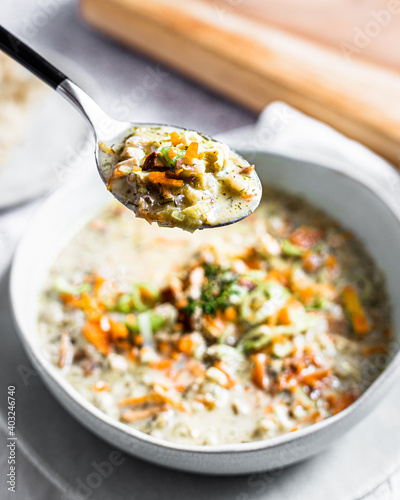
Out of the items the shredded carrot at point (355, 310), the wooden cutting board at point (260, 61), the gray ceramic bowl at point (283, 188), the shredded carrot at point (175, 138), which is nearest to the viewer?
the gray ceramic bowl at point (283, 188)

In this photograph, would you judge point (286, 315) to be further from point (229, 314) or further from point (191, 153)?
point (191, 153)

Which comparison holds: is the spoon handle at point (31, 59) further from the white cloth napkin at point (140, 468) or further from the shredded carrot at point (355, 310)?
the shredded carrot at point (355, 310)

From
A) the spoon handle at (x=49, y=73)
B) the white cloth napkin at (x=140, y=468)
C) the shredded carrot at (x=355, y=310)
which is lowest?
the white cloth napkin at (x=140, y=468)

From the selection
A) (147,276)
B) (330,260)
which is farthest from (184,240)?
(330,260)

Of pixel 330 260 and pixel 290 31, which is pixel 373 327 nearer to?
pixel 330 260

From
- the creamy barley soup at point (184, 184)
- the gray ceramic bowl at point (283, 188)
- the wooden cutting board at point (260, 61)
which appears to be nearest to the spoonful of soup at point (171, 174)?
the creamy barley soup at point (184, 184)

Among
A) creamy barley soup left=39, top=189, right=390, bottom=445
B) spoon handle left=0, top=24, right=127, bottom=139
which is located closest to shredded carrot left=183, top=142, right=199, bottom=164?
spoon handle left=0, top=24, right=127, bottom=139

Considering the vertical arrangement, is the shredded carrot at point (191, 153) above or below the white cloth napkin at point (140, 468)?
above
